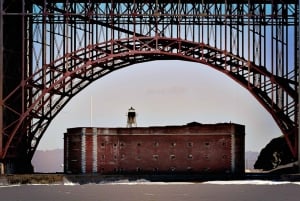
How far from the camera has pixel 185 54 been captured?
7906 cm

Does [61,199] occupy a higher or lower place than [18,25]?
lower

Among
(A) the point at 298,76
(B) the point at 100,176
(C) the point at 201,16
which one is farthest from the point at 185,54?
(B) the point at 100,176

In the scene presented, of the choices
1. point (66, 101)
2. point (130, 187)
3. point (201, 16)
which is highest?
point (201, 16)

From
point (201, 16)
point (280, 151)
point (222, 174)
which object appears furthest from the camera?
point (280, 151)

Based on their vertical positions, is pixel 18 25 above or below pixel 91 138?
above

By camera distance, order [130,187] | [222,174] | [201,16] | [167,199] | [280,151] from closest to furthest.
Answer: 1. [167,199]
2. [201,16]
3. [130,187]
4. [222,174]
5. [280,151]

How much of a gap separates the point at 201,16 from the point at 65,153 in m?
24.1

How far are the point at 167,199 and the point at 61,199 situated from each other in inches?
322

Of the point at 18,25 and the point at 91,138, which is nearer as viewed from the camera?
the point at 18,25

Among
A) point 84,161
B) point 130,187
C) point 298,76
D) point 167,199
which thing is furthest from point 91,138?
point 167,199

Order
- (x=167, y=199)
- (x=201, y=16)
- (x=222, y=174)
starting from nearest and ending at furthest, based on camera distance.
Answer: (x=167, y=199) → (x=201, y=16) → (x=222, y=174)

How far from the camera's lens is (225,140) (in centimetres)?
9019

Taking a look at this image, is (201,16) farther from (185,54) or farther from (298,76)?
(298,76)

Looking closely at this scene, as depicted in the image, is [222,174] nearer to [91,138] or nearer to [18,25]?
[91,138]
